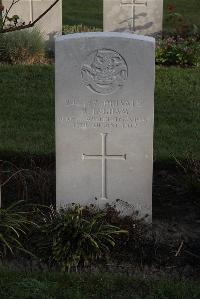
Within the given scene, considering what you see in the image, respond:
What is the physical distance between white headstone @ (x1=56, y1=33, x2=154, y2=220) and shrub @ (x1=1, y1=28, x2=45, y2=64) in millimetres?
6464

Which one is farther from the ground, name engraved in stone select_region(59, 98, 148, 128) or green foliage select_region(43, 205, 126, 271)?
name engraved in stone select_region(59, 98, 148, 128)

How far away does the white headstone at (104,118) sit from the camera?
6121 mm

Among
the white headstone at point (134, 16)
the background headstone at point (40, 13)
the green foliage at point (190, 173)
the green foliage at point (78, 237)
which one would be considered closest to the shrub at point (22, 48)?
the background headstone at point (40, 13)

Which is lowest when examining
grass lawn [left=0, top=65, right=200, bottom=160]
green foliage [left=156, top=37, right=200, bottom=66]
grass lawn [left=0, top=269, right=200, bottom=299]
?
grass lawn [left=0, top=269, right=200, bottom=299]

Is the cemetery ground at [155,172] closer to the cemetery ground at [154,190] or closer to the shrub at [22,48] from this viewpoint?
the cemetery ground at [154,190]

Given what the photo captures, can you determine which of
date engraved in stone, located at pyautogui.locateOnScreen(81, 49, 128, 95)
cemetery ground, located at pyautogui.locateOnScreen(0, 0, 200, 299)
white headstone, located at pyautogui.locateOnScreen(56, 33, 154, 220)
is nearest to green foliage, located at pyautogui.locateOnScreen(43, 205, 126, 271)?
cemetery ground, located at pyautogui.locateOnScreen(0, 0, 200, 299)

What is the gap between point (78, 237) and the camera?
5.84 meters

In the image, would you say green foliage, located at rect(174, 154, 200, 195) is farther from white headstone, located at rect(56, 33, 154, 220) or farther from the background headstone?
the background headstone

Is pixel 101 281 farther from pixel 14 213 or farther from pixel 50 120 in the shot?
pixel 50 120

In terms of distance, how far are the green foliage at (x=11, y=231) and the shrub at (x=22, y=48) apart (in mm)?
6711

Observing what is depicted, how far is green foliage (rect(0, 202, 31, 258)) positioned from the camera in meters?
5.93

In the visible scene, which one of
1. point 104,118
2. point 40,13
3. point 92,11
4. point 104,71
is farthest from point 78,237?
point 92,11

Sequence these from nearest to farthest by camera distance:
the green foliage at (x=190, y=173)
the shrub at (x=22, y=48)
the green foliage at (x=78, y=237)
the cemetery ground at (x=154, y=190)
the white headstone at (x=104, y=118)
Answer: the cemetery ground at (x=154, y=190)
the green foliage at (x=78, y=237)
the white headstone at (x=104, y=118)
the green foliage at (x=190, y=173)
the shrub at (x=22, y=48)

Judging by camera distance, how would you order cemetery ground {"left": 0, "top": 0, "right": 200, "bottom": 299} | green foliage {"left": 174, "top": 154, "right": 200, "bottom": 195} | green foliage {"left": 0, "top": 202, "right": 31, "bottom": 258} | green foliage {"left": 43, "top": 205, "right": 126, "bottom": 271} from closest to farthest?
cemetery ground {"left": 0, "top": 0, "right": 200, "bottom": 299} < green foliage {"left": 43, "top": 205, "right": 126, "bottom": 271} < green foliage {"left": 0, "top": 202, "right": 31, "bottom": 258} < green foliage {"left": 174, "top": 154, "right": 200, "bottom": 195}
